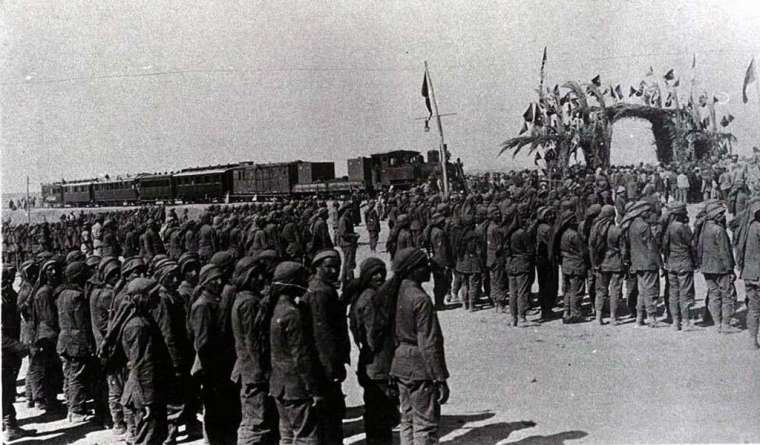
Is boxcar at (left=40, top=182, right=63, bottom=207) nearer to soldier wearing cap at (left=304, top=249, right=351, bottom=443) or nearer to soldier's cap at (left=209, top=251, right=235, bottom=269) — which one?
soldier's cap at (left=209, top=251, right=235, bottom=269)

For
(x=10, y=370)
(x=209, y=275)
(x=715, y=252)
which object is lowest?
(x=10, y=370)

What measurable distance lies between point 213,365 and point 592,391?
3.65m

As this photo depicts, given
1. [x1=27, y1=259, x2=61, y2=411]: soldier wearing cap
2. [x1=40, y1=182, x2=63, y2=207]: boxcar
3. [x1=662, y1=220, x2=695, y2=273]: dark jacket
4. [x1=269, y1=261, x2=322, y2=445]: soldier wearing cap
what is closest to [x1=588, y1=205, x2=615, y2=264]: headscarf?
[x1=662, y1=220, x2=695, y2=273]: dark jacket

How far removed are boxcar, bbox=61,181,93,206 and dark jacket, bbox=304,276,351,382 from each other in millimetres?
37961

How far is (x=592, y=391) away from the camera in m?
6.12

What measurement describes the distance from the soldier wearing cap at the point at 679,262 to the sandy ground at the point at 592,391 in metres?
0.32

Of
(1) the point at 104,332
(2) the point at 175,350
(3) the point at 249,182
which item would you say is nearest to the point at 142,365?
(2) the point at 175,350

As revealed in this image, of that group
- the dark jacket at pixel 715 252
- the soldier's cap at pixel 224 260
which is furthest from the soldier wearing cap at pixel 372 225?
the soldier's cap at pixel 224 260

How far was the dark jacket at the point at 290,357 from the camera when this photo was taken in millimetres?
4367

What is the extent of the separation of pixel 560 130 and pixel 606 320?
11.5 meters

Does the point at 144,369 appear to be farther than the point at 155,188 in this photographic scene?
No

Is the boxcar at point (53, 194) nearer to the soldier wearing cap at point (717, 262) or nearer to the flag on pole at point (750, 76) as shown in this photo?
the flag on pole at point (750, 76)

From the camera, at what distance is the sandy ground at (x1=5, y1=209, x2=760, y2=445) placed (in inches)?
208

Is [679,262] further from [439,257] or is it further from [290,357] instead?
[290,357]
